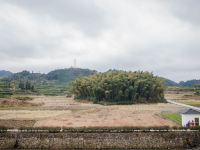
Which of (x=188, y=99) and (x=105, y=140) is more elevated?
(x=188, y=99)

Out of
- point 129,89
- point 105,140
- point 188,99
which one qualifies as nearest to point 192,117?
point 105,140

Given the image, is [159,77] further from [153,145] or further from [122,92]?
[153,145]

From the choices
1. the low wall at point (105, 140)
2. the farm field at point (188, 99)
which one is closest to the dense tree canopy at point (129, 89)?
the farm field at point (188, 99)

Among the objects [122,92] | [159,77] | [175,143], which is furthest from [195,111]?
[159,77]

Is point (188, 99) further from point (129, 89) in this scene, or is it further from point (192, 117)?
point (192, 117)

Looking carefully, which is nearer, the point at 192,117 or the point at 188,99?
the point at 192,117

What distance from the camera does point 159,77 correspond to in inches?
3834

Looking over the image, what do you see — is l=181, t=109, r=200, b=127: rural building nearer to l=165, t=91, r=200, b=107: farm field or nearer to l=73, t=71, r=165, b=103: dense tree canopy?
l=165, t=91, r=200, b=107: farm field

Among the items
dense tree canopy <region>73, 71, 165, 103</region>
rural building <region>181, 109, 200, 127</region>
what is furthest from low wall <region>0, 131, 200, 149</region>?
dense tree canopy <region>73, 71, 165, 103</region>

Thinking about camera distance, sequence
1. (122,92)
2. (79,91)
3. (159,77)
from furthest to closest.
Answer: (79,91) < (159,77) < (122,92)

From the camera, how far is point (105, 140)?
35531 mm

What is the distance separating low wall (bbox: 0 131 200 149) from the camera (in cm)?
3550

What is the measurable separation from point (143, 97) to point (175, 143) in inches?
2164

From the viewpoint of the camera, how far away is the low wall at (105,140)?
35.5 metres
